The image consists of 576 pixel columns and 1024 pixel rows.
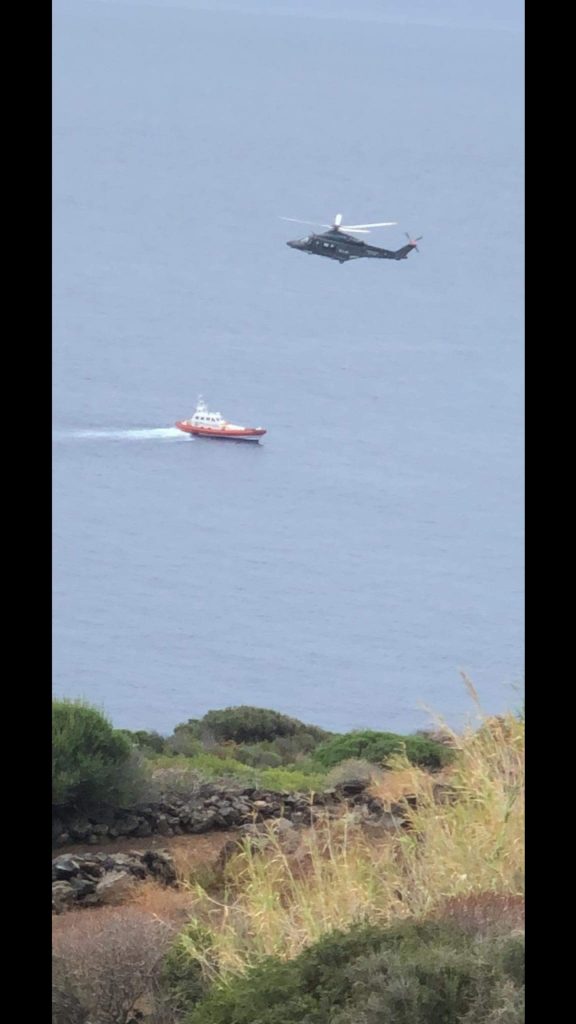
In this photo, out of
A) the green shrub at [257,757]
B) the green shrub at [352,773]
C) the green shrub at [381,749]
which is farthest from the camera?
the green shrub at [257,757]

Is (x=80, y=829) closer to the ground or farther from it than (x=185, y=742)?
farther from it

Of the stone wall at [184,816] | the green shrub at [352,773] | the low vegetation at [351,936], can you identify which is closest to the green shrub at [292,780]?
the green shrub at [352,773]

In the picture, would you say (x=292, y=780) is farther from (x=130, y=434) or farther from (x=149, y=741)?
(x=130, y=434)

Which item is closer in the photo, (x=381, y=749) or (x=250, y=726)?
(x=381, y=749)

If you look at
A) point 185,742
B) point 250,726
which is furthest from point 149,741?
point 250,726

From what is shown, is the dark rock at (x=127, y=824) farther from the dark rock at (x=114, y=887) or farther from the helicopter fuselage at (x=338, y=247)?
the helicopter fuselage at (x=338, y=247)

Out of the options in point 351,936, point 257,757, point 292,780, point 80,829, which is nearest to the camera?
point 351,936

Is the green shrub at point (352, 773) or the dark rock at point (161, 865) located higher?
the green shrub at point (352, 773)
